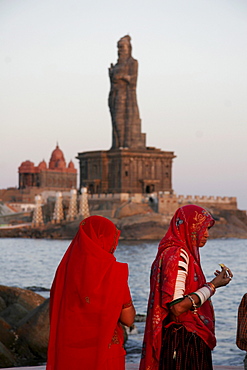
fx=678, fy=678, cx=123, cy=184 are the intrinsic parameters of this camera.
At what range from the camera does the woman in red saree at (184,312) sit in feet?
15.1

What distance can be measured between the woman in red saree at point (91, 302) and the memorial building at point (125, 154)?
71387 millimetres

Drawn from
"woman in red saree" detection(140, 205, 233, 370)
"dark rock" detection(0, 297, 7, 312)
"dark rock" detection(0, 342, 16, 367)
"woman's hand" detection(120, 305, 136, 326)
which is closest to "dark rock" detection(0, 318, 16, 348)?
"dark rock" detection(0, 342, 16, 367)

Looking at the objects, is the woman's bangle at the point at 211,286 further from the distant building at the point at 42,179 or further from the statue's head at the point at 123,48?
the distant building at the point at 42,179

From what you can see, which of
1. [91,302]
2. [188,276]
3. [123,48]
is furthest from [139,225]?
[91,302]

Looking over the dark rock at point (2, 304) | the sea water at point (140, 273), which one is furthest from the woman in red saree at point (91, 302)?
the dark rock at point (2, 304)

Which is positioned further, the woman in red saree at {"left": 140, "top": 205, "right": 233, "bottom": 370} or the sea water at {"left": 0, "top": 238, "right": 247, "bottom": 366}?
the sea water at {"left": 0, "top": 238, "right": 247, "bottom": 366}

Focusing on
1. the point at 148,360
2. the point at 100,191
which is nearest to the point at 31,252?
the point at 100,191

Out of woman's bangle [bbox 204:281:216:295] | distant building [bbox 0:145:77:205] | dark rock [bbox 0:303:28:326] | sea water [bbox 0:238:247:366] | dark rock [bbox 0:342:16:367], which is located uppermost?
distant building [bbox 0:145:77:205]

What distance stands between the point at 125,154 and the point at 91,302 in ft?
235

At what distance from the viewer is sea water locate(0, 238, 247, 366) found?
1511 centimetres

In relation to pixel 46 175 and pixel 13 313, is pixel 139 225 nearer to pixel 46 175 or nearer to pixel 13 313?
pixel 46 175

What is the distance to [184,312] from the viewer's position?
180 inches

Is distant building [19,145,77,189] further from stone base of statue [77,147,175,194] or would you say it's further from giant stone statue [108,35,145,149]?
giant stone statue [108,35,145,149]

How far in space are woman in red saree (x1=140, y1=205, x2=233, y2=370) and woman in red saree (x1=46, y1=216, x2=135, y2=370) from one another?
31 centimetres
